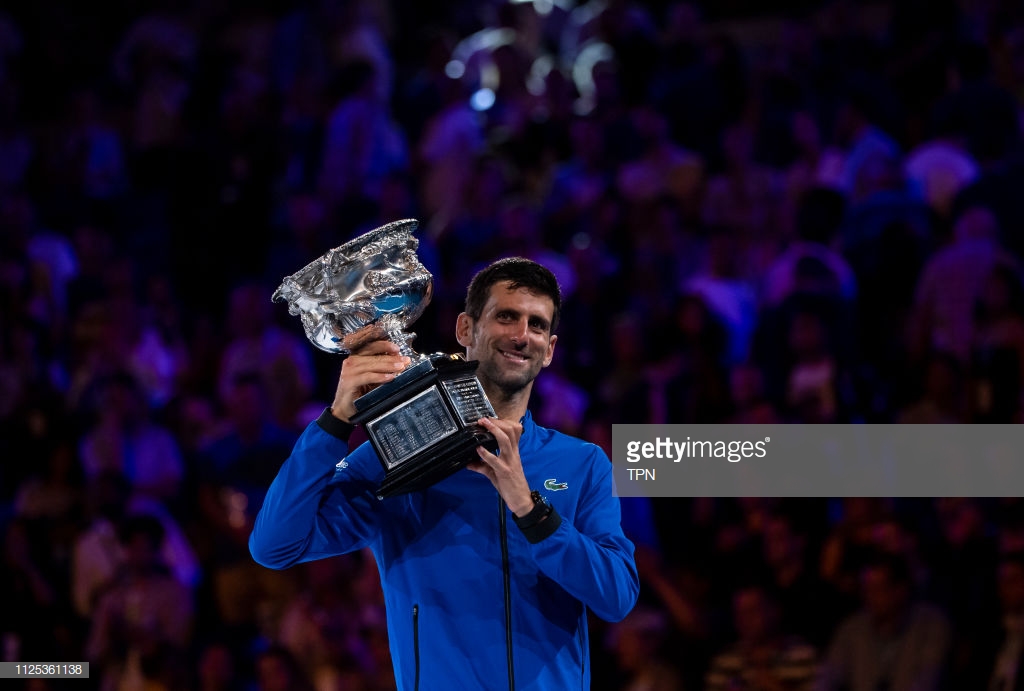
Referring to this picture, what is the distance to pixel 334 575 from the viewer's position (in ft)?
22.2

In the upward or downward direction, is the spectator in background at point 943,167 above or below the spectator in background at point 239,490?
above

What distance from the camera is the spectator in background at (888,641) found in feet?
18.5

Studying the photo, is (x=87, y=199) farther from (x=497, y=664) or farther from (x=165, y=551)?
(x=497, y=664)

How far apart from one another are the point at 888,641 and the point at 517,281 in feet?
10.9

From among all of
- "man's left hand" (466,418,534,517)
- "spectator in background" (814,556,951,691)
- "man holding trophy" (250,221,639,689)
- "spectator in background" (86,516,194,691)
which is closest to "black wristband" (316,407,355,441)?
"man holding trophy" (250,221,639,689)

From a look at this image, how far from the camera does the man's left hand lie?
2.82 meters

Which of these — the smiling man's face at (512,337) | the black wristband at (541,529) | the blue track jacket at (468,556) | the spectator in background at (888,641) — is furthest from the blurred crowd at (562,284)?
the black wristband at (541,529)

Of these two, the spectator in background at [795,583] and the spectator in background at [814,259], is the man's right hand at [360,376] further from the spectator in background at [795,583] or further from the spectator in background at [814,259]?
the spectator in background at [814,259]

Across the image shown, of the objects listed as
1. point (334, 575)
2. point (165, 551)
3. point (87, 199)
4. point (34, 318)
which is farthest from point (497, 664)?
point (87, 199)

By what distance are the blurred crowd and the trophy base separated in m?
3.33

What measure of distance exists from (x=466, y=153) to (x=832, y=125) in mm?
2497

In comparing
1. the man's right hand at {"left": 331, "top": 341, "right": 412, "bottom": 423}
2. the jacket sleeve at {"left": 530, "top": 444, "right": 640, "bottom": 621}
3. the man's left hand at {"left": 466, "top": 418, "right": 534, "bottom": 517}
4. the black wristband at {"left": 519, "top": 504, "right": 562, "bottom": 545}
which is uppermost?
the man's right hand at {"left": 331, "top": 341, "right": 412, "bottom": 423}

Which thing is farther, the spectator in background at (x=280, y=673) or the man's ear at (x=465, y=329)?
the spectator in background at (x=280, y=673)

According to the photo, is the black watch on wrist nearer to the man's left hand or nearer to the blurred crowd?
the man's left hand
